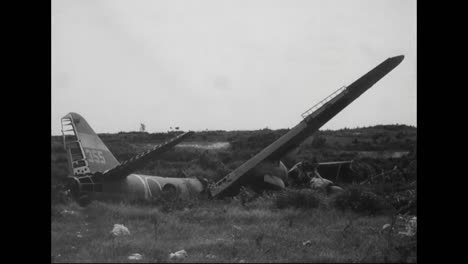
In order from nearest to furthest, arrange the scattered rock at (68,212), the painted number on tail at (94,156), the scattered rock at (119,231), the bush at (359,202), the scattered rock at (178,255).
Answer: the scattered rock at (178,255)
the scattered rock at (119,231)
the scattered rock at (68,212)
the bush at (359,202)
the painted number on tail at (94,156)

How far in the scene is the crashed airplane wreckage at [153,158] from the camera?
43.7 feet

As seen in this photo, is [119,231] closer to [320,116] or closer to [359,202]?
[359,202]

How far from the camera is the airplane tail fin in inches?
547

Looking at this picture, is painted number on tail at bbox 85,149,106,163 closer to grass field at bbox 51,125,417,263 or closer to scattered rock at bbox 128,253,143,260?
grass field at bbox 51,125,417,263

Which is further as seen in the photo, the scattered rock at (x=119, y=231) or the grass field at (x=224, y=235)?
the scattered rock at (x=119, y=231)

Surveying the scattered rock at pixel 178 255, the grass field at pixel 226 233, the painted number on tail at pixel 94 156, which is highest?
the painted number on tail at pixel 94 156

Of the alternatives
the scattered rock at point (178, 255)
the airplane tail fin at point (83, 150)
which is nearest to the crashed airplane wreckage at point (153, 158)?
the airplane tail fin at point (83, 150)

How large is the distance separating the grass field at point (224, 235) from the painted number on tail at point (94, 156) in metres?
2.04

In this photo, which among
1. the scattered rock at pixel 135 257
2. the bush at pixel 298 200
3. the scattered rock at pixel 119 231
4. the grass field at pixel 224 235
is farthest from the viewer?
the bush at pixel 298 200

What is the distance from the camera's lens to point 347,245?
8586 millimetres

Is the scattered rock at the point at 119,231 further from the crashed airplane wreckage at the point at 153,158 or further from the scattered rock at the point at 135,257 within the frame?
the crashed airplane wreckage at the point at 153,158

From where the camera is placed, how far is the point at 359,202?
12977 mm

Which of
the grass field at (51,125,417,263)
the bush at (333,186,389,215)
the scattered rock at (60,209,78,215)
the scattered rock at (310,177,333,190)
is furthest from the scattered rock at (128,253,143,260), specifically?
the scattered rock at (310,177,333,190)
